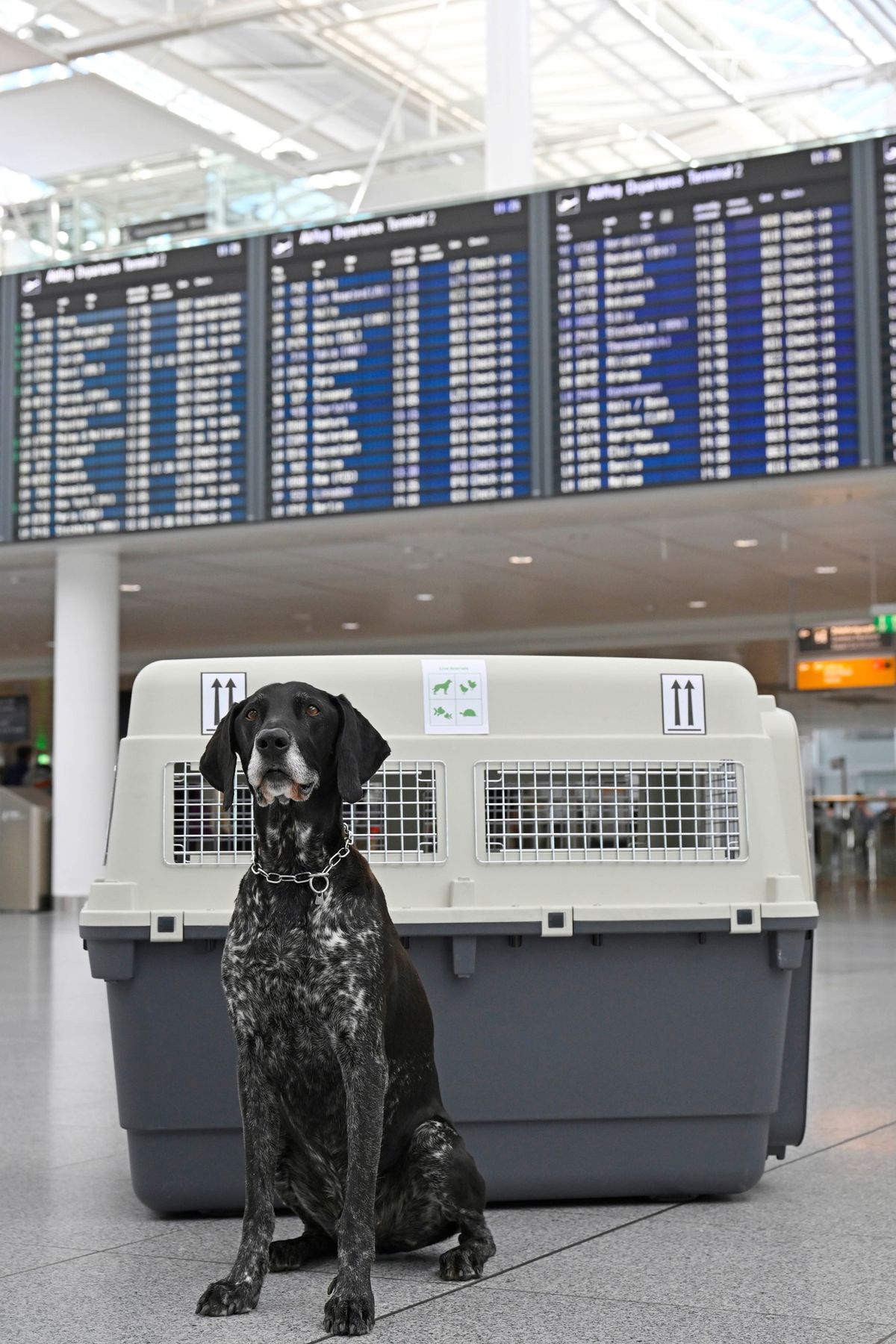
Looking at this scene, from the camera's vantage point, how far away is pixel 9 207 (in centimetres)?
1216

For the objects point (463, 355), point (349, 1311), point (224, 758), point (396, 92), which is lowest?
point (349, 1311)

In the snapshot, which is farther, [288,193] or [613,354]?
[288,193]

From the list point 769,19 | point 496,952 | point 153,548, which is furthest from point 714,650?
point 496,952

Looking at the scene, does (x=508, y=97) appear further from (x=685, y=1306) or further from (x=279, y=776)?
(x=685, y=1306)

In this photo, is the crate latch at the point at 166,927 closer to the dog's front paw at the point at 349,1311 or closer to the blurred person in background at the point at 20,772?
the dog's front paw at the point at 349,1311

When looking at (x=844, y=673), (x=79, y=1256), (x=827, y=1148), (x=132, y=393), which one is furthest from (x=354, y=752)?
(x=844, y=673)

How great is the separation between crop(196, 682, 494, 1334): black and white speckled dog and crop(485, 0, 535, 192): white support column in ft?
26.0

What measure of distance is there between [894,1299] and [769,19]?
14056 mm

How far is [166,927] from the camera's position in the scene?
323 centimetres

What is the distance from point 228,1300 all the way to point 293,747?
93 cm

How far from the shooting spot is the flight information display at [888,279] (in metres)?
8.50

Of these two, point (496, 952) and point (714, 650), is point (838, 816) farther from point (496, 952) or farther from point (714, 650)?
point (496, 952)

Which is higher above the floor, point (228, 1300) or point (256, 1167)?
point (256, 1167)

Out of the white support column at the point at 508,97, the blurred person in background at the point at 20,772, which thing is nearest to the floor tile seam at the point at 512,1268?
the white support column at the point at 508,97
